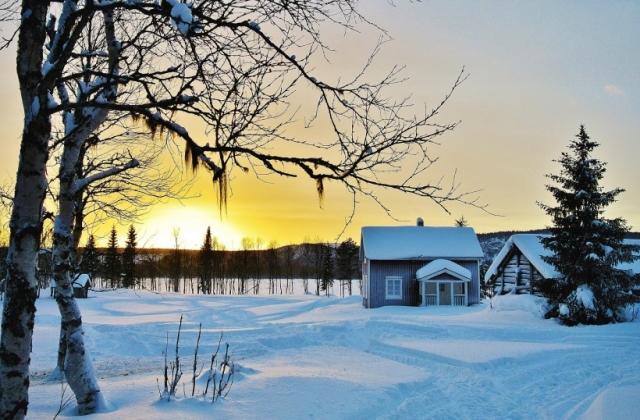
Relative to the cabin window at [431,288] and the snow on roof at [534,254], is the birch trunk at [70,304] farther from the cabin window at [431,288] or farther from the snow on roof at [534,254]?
the cabin window at [431,288]

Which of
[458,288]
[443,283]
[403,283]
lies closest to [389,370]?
[403,283]

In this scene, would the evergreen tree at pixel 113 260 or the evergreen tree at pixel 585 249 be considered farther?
the evergreen tree at pixel 113 260

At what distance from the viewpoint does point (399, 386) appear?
29.8ft

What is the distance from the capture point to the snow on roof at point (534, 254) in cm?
2450

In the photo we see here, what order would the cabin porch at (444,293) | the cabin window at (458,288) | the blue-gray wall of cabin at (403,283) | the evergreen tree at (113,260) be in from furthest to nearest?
the evergreen tree at (113,260) < the cabin window at (458,288) < the blue-gray wall of cabin at (403,283) < the cabin porch at (444,293)

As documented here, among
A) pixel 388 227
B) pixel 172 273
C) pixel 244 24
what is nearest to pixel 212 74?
pixel 244 24

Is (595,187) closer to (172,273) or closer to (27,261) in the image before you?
(27,261)

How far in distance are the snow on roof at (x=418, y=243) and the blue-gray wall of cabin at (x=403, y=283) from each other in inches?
21.2

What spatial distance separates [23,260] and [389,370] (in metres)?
8.29

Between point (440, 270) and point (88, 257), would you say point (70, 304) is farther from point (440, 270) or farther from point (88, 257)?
point (440, 270)

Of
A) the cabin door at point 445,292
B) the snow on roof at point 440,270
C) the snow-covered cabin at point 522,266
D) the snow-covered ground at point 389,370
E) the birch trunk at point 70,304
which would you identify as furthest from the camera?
the cabin door at point 445,292

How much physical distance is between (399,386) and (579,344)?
346 inches

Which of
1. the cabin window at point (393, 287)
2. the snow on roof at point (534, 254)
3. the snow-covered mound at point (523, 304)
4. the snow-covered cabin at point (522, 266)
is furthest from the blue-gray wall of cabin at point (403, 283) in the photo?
the snow-covered mound at point (523, 304)

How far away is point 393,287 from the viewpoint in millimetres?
33000
